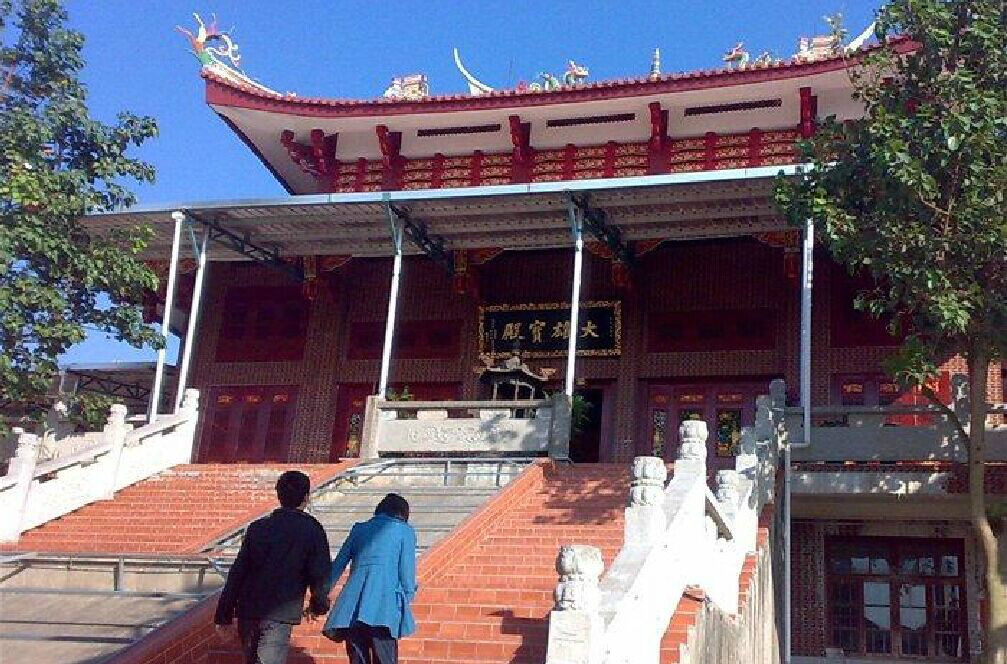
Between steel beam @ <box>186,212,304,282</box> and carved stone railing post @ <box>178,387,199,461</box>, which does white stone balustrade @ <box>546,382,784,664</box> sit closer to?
carved stone railing post @ <box>178,387,199,461</box>

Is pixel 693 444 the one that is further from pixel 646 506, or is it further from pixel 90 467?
pixel 90 467

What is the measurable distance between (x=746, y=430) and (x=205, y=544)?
530cm

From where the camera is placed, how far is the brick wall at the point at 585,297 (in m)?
15.0

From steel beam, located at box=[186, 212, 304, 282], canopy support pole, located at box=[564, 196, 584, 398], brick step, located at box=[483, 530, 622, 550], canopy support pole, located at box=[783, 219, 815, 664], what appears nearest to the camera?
brick step, located at box=[483, 530, 622, 550]

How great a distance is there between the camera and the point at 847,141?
9398 mm

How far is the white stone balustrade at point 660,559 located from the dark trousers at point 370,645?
0.72m

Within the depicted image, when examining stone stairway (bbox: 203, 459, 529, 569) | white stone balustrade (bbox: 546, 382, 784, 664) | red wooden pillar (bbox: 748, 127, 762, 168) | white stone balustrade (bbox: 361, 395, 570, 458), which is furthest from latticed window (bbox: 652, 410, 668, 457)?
white stone balustrade (bbox: 546, 382, 784, 664)

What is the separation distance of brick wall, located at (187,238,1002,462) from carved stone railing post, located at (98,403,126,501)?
4.15 m

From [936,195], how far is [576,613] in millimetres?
5606

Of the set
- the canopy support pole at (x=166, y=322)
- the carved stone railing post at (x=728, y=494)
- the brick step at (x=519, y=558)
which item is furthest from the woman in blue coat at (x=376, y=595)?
the canopy support pole at (x=166, y=322)

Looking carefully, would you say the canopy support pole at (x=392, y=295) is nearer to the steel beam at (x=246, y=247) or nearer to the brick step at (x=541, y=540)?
the steel beam at (x=246, y=247)

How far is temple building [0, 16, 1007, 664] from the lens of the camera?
Answer: 40.4 feet

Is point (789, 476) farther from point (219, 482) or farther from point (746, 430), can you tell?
point (219, 482)

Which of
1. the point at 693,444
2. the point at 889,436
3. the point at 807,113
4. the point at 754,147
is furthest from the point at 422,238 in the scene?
the point at 693,444
